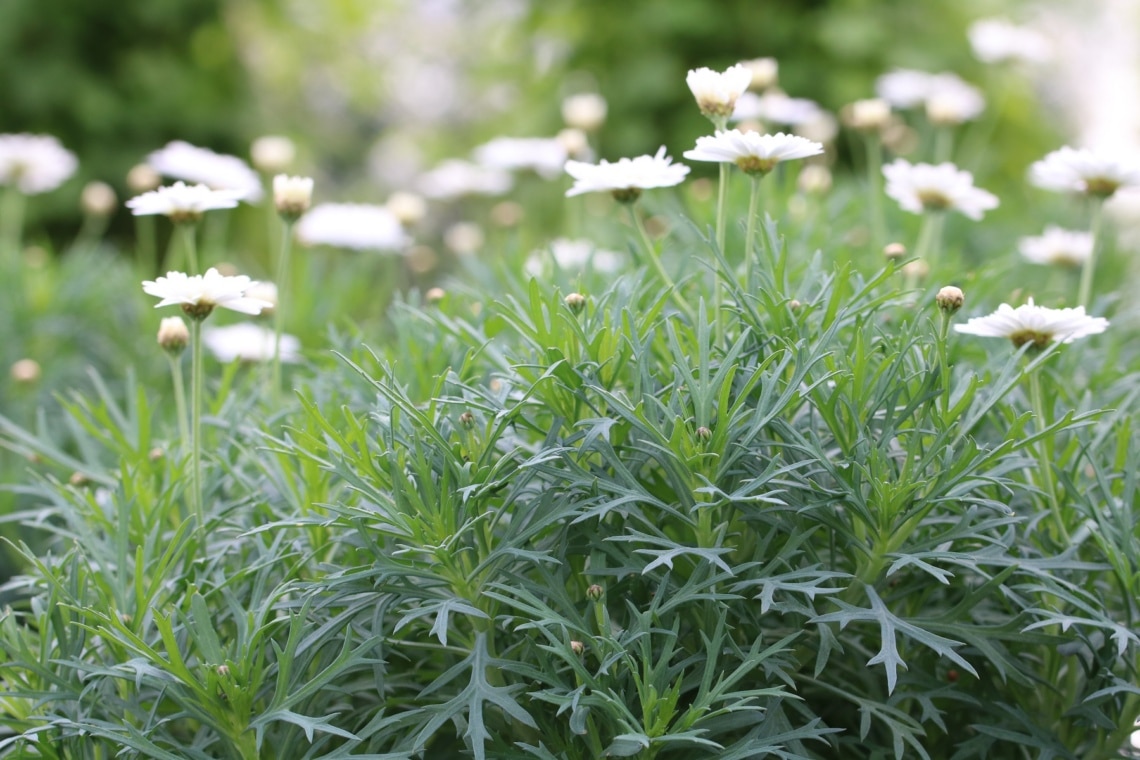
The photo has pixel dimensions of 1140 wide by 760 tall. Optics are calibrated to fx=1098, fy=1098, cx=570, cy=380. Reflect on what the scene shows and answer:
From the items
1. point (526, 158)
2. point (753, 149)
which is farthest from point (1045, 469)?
point (526, 158)

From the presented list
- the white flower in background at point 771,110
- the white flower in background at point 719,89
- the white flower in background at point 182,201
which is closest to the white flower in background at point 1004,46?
the white flower in background at point 771,110

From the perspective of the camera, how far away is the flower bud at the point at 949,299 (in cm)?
120

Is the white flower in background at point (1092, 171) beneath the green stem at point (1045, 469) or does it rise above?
above

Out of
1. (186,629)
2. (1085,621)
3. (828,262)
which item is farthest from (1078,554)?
(186,629)

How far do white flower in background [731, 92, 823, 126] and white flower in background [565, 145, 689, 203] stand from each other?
89 centimetres

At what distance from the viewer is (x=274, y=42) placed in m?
6.96

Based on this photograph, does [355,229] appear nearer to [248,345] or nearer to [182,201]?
[248,345]

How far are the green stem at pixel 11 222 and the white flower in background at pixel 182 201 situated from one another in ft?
4.49

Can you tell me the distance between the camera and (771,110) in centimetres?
249

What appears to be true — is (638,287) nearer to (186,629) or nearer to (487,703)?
(487,703)

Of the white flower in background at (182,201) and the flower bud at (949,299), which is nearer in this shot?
the flower bud at (949,299)

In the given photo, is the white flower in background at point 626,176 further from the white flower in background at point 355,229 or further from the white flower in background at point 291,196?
the white flower in background at point 355,229

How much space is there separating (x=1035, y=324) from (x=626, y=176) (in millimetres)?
507

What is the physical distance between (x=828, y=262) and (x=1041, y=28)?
3.95m
